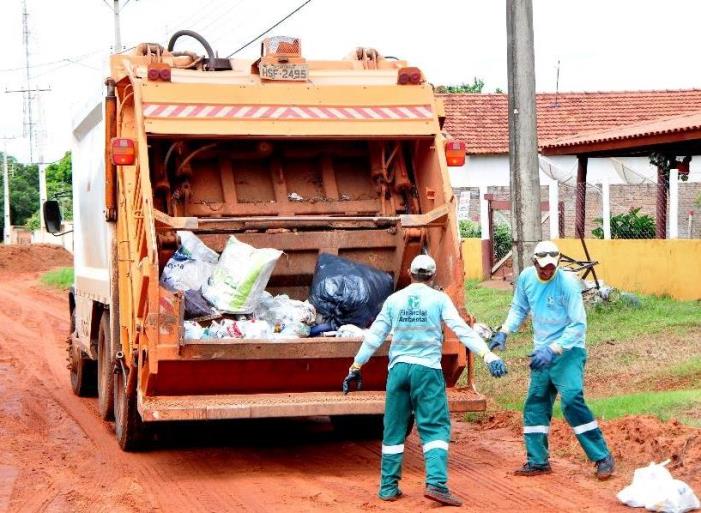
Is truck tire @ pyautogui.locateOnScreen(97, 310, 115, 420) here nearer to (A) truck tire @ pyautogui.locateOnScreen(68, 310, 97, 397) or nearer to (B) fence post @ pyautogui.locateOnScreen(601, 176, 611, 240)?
(A) truck tire @ pyautogui.locateOnScreen(68, 310, 97, 397)

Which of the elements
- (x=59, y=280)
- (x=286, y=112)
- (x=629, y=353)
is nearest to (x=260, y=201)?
(x=286, y=112)

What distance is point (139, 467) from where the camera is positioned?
870cm

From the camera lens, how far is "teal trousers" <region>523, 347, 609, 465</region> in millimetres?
7709

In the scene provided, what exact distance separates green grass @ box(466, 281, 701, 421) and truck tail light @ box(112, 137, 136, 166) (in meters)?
4.13

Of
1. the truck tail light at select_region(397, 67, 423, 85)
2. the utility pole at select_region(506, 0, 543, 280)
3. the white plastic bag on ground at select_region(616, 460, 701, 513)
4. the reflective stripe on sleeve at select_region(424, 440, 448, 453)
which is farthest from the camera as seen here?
the utility pole at select_region(506, 0, 543, 280)

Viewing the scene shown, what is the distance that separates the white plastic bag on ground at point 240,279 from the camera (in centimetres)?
842

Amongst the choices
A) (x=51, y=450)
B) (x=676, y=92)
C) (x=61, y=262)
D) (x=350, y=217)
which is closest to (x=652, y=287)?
(x=350, y=217)

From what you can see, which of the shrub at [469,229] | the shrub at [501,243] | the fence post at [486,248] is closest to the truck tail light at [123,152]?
the fence post at [486,248]

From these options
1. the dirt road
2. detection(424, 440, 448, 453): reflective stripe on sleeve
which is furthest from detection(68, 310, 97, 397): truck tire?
detection(424, 440, 448, 453): reflective stripe on sleeve

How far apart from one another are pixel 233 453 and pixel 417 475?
169 cm

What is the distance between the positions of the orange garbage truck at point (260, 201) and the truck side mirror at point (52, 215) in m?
1.69

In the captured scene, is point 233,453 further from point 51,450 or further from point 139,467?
point 51,450

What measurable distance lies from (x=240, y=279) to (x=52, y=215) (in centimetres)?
427

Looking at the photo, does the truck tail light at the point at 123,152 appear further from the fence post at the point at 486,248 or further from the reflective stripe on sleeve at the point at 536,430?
the fence post at the point at 486,248
